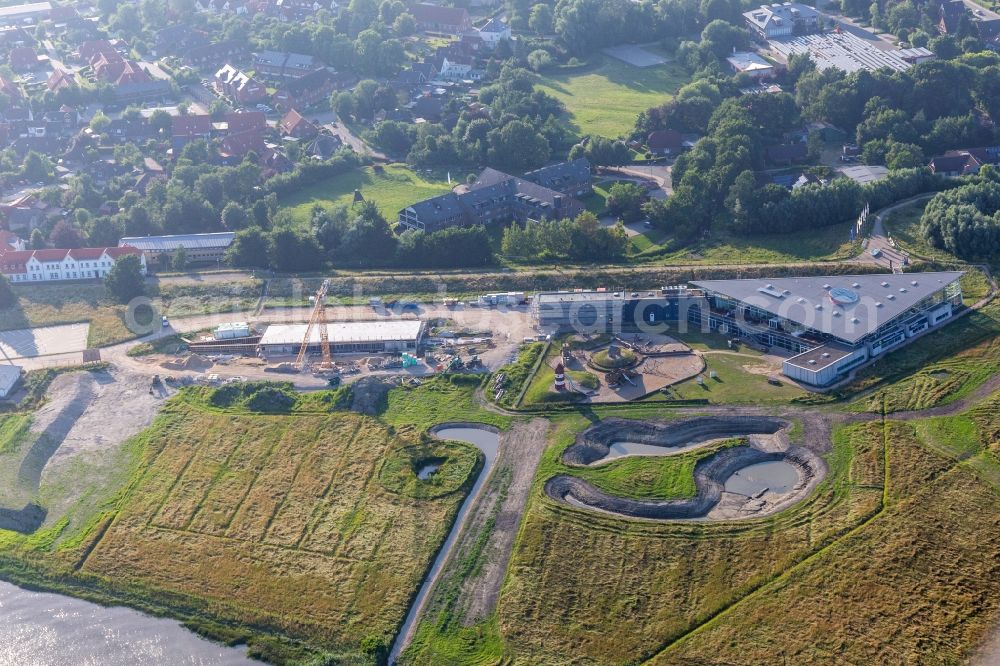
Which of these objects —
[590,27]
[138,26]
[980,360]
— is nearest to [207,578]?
[980,360]

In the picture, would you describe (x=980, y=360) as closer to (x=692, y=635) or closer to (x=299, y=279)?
(x=692, y=635)

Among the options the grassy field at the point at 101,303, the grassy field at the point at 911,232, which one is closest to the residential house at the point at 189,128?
the grassy field at the point at 101,303

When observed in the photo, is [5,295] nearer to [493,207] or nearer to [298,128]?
[493,207]

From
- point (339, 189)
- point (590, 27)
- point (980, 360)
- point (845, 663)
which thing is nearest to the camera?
point (845, 663)

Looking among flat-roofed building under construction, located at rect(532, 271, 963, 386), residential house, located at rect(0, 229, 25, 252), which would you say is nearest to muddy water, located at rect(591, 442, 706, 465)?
flat-roofed building under construction, located at rect(532, 271, 963, 386)

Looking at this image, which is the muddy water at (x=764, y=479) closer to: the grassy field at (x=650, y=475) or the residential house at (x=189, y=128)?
the grassy field at (x=650, y=475)

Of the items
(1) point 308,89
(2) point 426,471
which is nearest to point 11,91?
(1) point 308,89
